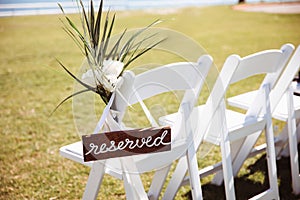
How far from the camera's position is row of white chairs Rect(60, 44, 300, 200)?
208 centimetres

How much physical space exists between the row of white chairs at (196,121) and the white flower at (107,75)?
0.06m

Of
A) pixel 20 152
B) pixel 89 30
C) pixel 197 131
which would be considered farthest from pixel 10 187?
pixel 89 30

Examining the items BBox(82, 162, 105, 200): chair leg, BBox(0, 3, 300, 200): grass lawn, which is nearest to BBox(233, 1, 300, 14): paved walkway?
BBox(0, 3, 300, 200): grass lawn

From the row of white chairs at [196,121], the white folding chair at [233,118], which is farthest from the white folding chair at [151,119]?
the white folding chair at [233,118]

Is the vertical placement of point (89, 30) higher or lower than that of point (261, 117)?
higher

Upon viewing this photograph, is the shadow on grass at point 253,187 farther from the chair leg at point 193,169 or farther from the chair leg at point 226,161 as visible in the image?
the chair leg at point 193,169

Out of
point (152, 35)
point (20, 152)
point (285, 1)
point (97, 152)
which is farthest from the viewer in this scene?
point (285, 1)

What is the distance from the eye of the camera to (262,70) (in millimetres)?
2531

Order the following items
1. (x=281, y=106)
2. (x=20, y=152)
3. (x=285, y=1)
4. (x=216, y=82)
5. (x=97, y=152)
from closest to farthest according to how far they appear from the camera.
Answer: (x=97, y=152)
(x=216, y=82)
(x=281, y=106)
(x=20, y=152)
(x=285, y=1)

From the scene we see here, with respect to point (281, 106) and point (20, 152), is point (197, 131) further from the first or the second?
point (20, 152)

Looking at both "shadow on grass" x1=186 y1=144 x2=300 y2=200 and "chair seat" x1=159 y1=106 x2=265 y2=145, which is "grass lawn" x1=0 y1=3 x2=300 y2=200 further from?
"chair seat" x1=159 y1=106 x2=265 y2=145

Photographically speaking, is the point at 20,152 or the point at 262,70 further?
the point at 20,152

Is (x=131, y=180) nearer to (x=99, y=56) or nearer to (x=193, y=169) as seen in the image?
(x=193, y=169)

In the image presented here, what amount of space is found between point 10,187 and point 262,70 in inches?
75.0
